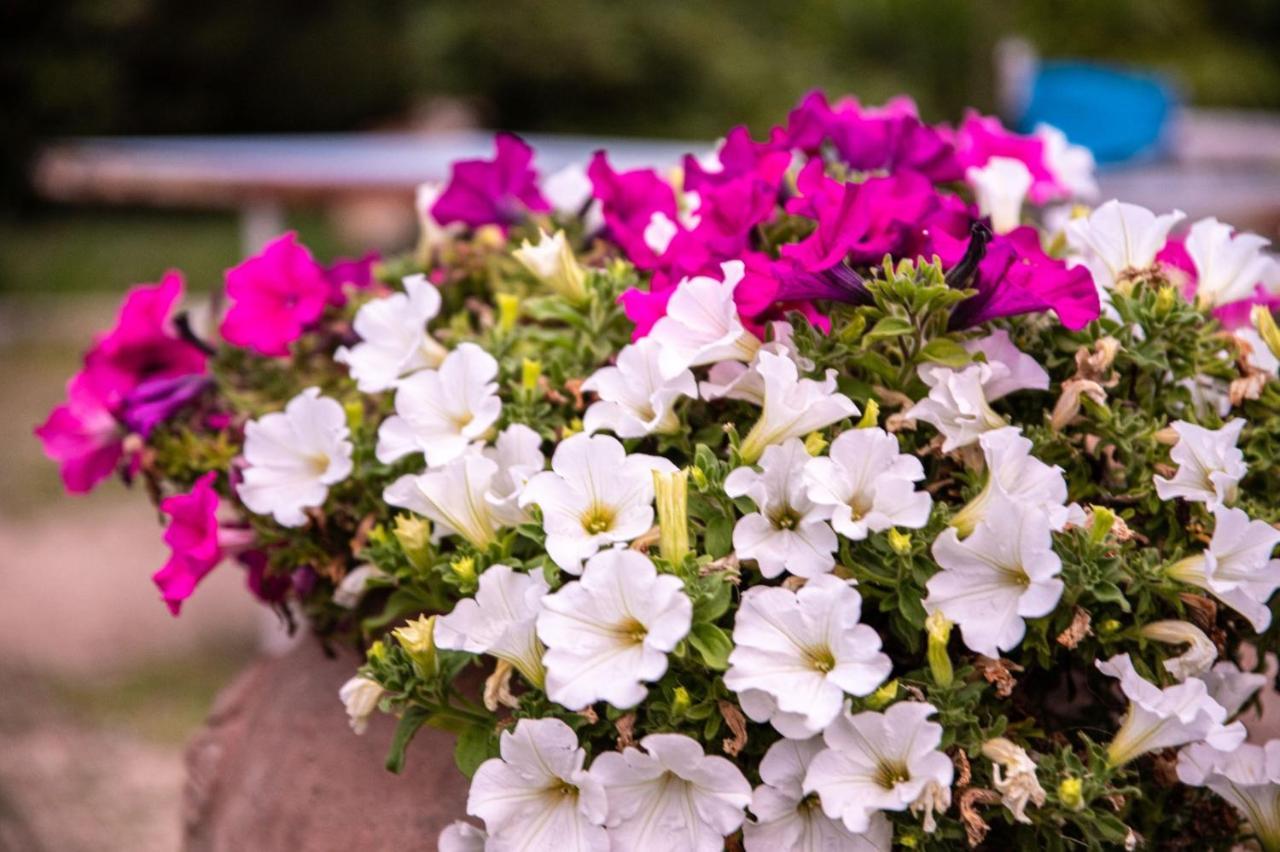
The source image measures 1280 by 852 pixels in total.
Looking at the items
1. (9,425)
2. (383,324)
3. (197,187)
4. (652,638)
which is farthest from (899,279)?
(9,425)

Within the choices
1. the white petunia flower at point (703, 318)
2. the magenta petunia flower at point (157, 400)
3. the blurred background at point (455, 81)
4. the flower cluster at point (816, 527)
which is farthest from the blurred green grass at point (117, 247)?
the white petunia flower at point (703, 318)

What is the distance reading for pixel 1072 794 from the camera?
97 cm

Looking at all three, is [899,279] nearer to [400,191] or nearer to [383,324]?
[383,324]

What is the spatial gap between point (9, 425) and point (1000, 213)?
6.60m

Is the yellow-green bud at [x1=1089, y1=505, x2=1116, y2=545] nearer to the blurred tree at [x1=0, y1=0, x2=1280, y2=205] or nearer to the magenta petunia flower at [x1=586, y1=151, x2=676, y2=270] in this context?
the magenta petunia flower at [x1=586, y1=151, x2=676, y2=270]

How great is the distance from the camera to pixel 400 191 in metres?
5.08

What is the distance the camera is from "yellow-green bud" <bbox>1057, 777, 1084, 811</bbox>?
3.17 feet

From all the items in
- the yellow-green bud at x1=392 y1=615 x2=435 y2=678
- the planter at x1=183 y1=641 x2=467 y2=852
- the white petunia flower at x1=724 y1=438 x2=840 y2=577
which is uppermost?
the white petunia flower at x1=724 y1=438 x2=840 y2=577

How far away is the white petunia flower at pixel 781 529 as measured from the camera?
3.35 ft

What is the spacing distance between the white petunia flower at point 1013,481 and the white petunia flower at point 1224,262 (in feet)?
1.27

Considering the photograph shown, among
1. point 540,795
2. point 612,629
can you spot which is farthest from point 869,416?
point 540,795

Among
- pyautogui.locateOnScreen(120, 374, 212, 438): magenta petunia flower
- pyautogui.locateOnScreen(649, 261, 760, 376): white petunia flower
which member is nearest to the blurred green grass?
pyautogui.locateOnScreen(120, 374, 212, 438): magenta petunia flower

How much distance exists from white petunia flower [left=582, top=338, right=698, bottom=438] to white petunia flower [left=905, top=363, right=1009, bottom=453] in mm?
200

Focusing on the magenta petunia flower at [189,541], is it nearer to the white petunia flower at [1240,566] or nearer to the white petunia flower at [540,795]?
the white petunia flower at [540,795]
